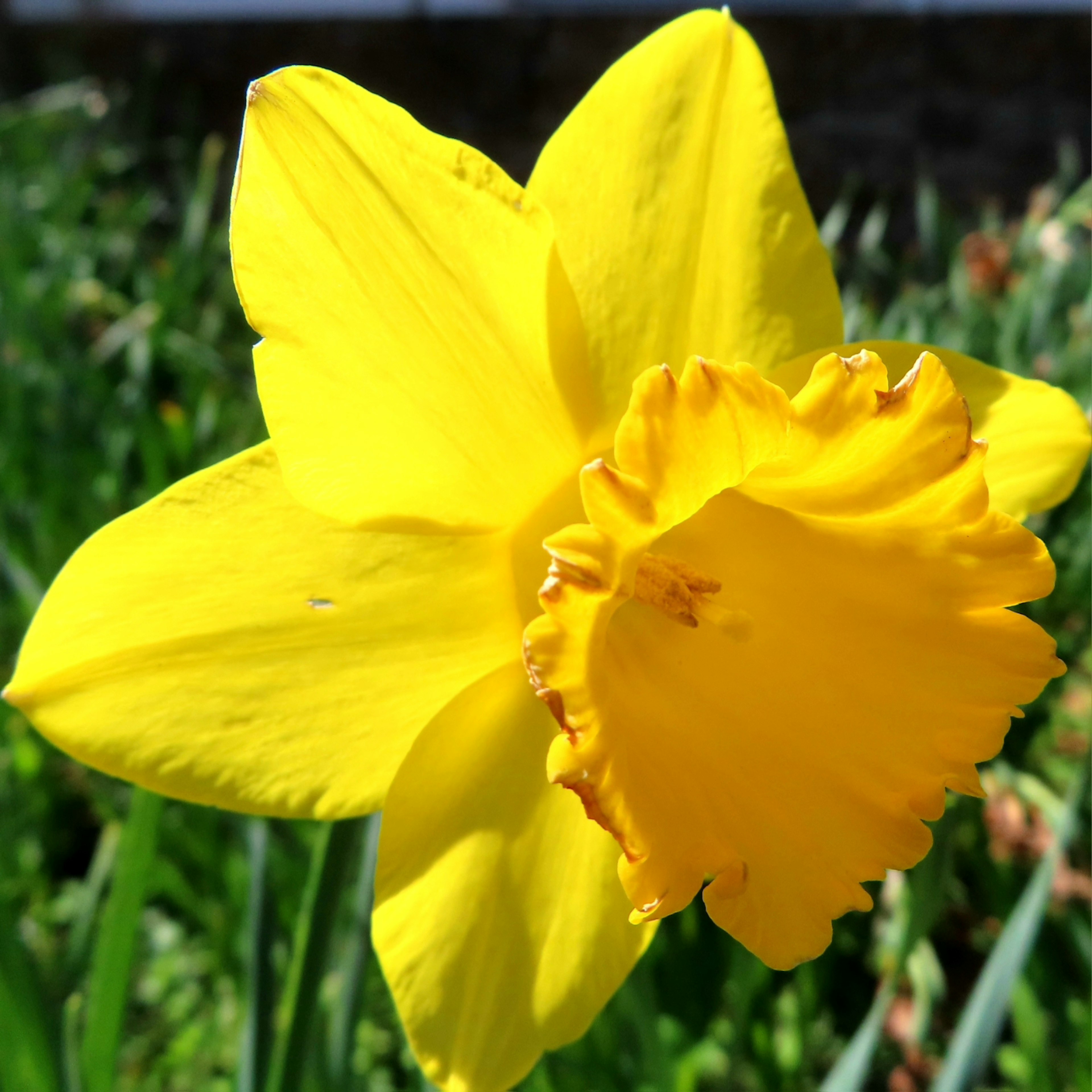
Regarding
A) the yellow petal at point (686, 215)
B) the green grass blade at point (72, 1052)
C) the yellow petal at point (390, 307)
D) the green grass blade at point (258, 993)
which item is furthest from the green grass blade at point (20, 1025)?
the yellow petal at point (686, 215)

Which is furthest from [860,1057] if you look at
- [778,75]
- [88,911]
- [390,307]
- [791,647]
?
[778,75]

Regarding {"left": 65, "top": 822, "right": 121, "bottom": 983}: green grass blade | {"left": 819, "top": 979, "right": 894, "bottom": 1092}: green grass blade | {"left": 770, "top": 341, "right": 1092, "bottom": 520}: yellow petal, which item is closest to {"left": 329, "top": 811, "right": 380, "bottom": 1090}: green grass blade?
{"left": 65, "top": 822, "right": 121, "bottom": 983}: green grass blade

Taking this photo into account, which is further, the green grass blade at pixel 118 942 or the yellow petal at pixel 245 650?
the green grass blade at pixel 118 942

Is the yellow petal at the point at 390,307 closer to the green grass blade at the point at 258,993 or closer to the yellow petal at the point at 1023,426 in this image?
the yellow petal at the point at 1023,426

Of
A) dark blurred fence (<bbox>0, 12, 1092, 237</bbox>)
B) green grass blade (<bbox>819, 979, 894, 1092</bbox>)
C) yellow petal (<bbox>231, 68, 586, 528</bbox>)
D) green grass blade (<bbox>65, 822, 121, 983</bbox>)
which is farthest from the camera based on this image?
dark blurred fence (<bbox>0, 12, 1092, 237</bbox>)

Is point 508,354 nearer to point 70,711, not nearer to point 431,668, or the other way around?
point 431,668

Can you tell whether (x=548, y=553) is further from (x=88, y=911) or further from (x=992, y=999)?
(x=88, y=911)

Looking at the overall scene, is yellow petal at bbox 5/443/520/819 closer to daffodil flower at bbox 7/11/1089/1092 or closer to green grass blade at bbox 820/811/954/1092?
daffodil flower at bbox 7/11/1089/1092
